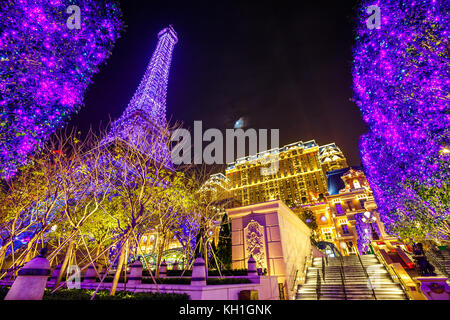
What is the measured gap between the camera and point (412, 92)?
29.8ft

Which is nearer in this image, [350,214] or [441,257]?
[441,257]

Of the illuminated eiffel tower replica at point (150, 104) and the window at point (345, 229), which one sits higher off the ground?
the illuminated eiffel tower replica at point (150, 104)

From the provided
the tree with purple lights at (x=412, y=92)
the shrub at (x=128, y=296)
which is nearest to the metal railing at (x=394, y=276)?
the tree with purple lights at (x=412, y=92)

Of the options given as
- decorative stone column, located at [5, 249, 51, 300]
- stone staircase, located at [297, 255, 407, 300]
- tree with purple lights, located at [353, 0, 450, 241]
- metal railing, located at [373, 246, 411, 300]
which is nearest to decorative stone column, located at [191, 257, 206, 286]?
decorative stone column, located at [5, 249, 51, 300]

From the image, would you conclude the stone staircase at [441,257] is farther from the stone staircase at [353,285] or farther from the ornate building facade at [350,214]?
the ornate building facade at [350,214]

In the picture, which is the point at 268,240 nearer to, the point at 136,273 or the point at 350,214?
the point at 136,273

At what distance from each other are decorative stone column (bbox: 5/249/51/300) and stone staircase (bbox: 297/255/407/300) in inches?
505

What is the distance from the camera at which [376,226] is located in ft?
90.9

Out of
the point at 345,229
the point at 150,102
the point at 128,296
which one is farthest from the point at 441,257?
the point at 150,102

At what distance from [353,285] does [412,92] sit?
434 inches

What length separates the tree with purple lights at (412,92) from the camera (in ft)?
26.2

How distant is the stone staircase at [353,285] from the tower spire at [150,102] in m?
36.5

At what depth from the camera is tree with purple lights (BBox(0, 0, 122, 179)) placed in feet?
25.2
